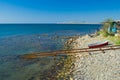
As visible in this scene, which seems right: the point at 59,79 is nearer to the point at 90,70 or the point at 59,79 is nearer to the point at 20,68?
the point at 90,70

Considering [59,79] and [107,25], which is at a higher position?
[107,25]

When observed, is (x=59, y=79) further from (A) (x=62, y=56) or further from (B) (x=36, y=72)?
(A) (x=62, y=56)

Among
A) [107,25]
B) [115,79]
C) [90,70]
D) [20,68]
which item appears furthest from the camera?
[107,25]

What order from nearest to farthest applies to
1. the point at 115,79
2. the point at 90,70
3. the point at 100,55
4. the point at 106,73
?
the point at 115,79
the point at 106,73
the point at 90,70
the point at 100,55

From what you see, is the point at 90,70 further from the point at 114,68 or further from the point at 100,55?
the point at 100,55

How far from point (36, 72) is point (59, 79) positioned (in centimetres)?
324

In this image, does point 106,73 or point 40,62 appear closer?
point 106,73

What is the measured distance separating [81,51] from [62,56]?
2620mm

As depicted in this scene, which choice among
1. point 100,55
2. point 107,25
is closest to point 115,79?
point 100,55

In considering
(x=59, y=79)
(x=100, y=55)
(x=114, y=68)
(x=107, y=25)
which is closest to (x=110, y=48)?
(x=100, y=55)

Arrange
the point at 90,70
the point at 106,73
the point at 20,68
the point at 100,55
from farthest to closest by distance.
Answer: the point at 100,55 → the point at 20,68 → the point at 90,70 → the point at 106,73

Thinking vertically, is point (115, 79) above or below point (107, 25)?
below

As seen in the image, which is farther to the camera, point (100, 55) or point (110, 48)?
point (110, 48)

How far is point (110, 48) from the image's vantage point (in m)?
24.1
